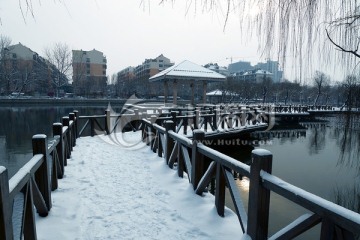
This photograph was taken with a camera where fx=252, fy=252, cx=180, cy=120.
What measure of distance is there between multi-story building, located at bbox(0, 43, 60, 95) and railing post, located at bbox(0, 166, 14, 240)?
4801 centimetres

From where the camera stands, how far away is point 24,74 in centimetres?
4978

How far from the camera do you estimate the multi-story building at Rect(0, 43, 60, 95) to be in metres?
45.0

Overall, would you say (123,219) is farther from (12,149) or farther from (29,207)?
(12,149)

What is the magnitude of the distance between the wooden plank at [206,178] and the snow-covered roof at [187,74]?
44.1 ft

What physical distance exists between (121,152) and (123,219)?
439 cm

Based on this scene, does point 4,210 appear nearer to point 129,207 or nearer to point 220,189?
point 129,207

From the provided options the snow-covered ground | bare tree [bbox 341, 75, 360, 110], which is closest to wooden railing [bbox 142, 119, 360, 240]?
the snow-covered ground

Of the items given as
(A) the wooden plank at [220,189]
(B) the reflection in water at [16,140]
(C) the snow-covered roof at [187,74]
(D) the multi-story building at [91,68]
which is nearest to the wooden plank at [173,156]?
(A) the wooden plank at [220,189]

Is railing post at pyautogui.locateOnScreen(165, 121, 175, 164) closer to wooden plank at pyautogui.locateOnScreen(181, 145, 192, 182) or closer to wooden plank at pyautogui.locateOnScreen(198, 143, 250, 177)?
wooden plank at pyautogui.locateOnScreen(181, 145, 192, 182)

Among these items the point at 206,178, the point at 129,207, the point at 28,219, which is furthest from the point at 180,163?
the point at 28,219

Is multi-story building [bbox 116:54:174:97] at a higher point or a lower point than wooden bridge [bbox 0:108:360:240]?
higher

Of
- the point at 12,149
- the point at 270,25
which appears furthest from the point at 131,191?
the point at 12,149

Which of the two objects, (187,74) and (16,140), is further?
(187,74)

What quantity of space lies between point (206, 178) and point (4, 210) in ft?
8.88
